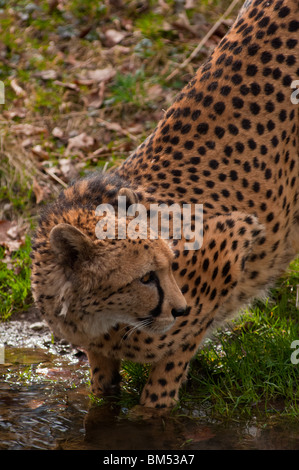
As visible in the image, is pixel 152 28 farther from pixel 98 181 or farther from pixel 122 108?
pixel 98 181

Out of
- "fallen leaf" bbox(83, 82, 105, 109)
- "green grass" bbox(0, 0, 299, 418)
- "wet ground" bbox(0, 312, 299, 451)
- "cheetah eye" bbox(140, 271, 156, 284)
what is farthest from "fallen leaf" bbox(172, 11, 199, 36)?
"cheetah eye" bbox(140, 271, 156, 284)

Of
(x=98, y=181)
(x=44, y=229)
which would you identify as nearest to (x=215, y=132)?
(x=98, y=181)

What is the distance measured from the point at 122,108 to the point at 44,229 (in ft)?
12.8

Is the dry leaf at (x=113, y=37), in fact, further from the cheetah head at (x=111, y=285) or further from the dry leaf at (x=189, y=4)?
the cheetah head at (x=111, y=285)

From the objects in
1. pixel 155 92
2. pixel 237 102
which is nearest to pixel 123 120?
pixel 155 92

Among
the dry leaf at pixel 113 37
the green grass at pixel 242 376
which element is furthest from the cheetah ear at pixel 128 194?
the dry leaf at pixel 113 37

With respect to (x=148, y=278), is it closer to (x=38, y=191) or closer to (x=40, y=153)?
(x=38, y=191)

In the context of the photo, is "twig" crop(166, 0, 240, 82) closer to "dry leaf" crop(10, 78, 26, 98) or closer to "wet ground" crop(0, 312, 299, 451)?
"dry leaf" crop(10, 78, 26, 98)

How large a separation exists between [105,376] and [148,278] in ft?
3.14

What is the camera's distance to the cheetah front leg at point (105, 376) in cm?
423

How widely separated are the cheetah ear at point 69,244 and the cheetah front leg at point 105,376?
926 mm

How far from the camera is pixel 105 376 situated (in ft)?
14.0

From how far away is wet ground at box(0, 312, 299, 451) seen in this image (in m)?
3.73

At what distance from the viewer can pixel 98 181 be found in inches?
150
